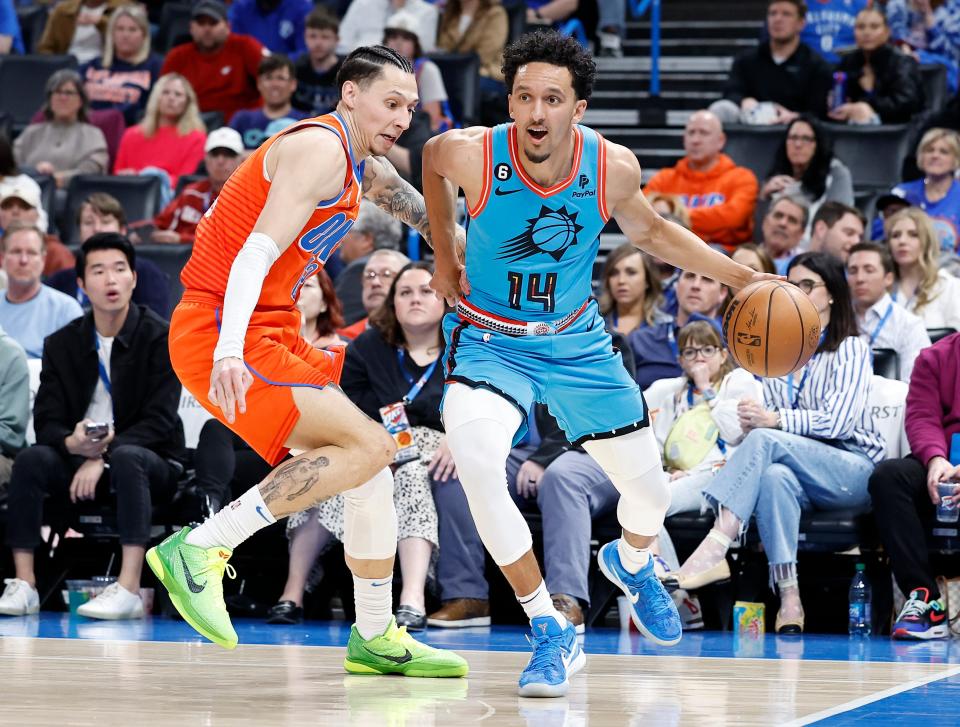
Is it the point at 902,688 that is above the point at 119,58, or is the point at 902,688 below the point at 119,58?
below

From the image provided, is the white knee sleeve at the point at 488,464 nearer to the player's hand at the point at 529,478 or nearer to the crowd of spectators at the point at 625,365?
the crowd of spectators at the point at 625,365

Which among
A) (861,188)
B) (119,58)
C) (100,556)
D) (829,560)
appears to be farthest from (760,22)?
(100,556)

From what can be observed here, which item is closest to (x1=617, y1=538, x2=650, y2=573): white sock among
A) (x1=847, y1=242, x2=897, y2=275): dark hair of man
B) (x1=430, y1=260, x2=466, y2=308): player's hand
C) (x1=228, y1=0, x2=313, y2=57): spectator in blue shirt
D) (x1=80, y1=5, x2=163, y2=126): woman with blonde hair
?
(x1=430, y1=260, x2=466, y2=308): player's hand

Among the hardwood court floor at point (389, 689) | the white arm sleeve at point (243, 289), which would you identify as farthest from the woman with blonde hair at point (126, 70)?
the white arm sleeve at point (243, 289)

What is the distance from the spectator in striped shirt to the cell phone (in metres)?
2.68

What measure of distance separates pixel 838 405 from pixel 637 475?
2148 millimetres

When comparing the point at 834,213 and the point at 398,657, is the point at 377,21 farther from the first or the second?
the point at 398,657

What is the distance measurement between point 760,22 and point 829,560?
6.48 m

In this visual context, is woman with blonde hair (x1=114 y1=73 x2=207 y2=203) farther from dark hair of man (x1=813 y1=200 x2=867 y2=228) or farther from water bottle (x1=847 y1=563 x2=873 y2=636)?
water bottle (x1=847 y1=563 x2=873 y2=636)

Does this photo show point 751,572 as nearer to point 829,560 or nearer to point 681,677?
point 829,560

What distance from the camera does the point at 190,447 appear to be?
7.31 m

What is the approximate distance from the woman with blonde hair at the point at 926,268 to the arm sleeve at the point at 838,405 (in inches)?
41.3

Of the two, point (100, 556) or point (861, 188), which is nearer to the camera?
point (100, 556)

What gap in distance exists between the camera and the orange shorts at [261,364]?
406 cm
